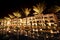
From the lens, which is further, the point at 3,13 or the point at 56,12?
the point at 3,13

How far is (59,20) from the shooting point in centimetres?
296

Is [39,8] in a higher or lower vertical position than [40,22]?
higher

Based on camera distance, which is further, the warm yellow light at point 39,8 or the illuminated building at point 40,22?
the warm yellow light at point 39,8

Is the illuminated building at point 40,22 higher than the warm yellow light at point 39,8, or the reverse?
the warm yellow light at point 39,8

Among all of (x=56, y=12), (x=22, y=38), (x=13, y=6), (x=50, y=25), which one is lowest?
(x=22, y=38)

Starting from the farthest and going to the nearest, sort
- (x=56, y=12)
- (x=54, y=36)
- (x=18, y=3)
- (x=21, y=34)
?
(x=18, y=3) → (x=56, y=12) → (x=21, y=34) → (x=54, y=36)

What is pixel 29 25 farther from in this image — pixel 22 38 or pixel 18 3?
pixel 18 3

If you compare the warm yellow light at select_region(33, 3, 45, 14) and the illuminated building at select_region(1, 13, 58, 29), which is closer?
the illuminated building at select_region(1, 13, 58, 29)

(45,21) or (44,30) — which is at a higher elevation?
(45,21)

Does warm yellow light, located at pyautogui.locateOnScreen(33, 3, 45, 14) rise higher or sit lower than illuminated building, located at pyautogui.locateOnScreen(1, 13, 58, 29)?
higher

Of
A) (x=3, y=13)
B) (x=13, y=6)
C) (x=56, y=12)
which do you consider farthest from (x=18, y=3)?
(x=56, y=12)

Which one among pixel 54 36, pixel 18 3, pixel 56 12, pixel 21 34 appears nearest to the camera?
pixel 54 36

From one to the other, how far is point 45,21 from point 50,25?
21cm

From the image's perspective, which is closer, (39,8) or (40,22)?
(40,22)
